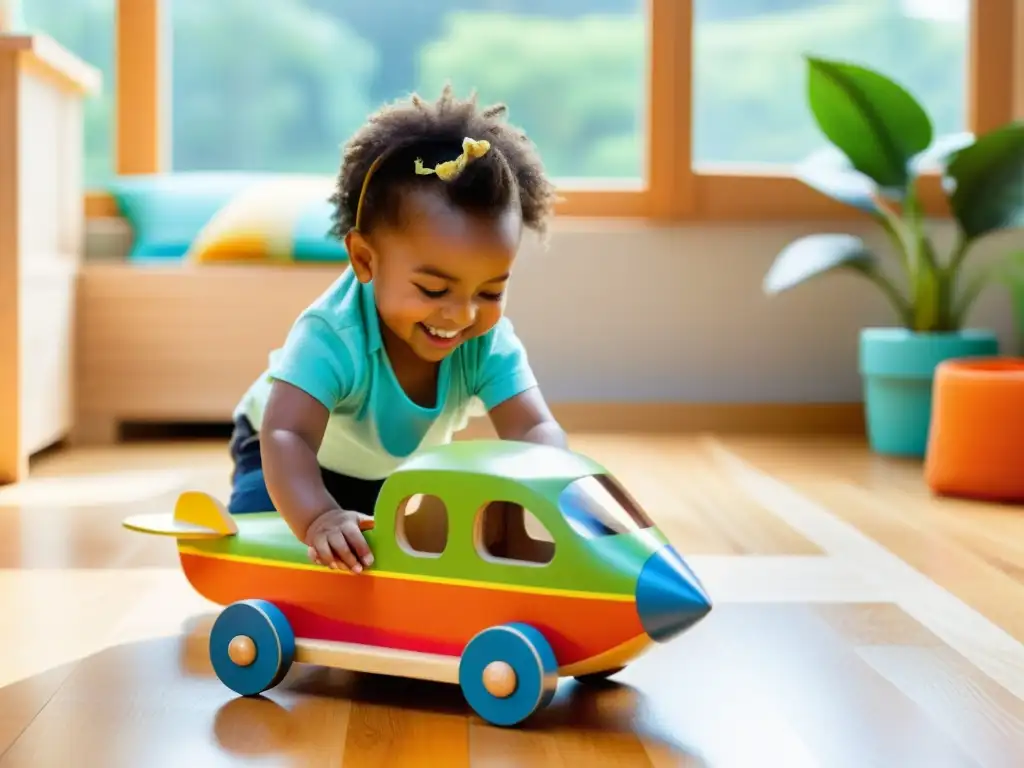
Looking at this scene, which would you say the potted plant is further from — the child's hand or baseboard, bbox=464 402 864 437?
the child's hand

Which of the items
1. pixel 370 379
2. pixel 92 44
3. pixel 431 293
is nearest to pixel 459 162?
pixel 431 293

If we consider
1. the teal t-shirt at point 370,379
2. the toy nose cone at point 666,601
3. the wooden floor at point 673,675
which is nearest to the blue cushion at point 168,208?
the wooden floor at point 673,675

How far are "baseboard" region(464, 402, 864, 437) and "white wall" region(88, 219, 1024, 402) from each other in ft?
0.07

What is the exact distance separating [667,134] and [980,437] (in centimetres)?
123

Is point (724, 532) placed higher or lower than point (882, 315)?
lower

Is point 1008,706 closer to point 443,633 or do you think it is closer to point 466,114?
point 443,633

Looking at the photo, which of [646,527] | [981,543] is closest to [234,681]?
[646,527]

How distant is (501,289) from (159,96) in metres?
2.11

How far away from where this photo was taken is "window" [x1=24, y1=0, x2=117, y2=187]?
2.96 meters

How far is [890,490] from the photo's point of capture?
81.7 inches

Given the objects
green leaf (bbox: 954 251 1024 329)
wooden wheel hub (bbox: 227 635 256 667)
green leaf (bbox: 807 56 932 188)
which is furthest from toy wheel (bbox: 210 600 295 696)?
green leaf (bbox: 954 251 1024 329)

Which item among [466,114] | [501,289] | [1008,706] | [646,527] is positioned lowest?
[1008,706]

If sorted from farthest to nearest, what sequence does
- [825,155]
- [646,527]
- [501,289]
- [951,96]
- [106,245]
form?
1. [951,96]
2. [106,245]
3. [825,155]
4. [501,289]
5. [646,527]

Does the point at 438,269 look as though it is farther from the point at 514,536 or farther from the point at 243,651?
the point at 243,651
